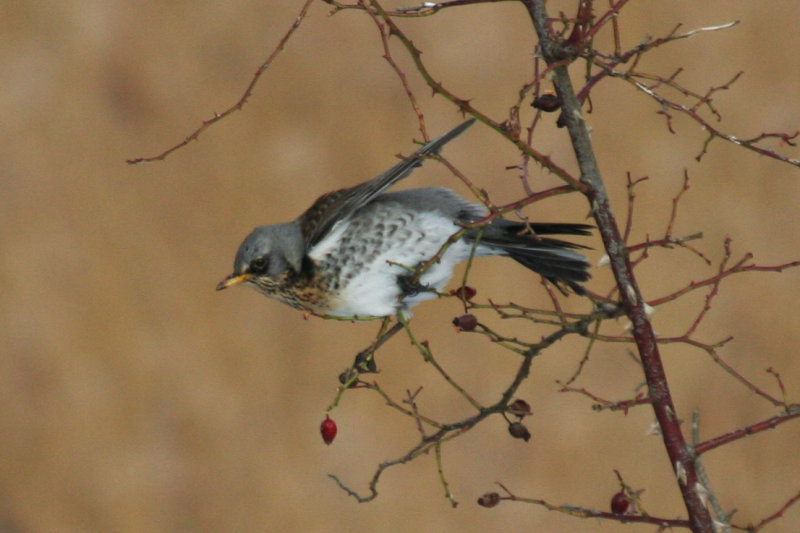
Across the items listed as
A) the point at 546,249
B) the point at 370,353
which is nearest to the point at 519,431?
the point at 370,353

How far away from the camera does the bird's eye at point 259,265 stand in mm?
973

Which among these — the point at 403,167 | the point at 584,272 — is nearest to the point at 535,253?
the point at 584,272

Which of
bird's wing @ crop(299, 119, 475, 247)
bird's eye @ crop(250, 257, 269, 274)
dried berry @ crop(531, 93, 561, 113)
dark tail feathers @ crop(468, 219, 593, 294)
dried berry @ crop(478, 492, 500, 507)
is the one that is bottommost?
dried berry @ crop(478, 492, 500, 507)

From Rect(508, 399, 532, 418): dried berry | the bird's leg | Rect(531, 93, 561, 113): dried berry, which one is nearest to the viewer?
Rect(531, 93, 561, 113): dried berry

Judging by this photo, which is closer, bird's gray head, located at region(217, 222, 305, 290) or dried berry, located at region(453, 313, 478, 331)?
dried berry, located at region(453, 313, 478, 331)

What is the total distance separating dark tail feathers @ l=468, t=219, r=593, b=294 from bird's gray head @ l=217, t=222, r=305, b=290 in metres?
0.21

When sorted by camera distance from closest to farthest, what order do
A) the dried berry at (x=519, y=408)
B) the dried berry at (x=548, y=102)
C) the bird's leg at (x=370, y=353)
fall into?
the dried berry at (x=548, y=102), the dried berry at (x=519, y=408), the bird's leg at (x=370, y=353)

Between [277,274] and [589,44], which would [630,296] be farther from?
[277,274]

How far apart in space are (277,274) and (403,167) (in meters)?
0.20

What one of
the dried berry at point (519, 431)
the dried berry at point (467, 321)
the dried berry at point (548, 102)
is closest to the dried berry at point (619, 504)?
the dried berry at point (519, 431)

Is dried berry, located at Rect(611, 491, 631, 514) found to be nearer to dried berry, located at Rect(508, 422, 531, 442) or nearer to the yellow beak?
dried berry, located at Rect(508, 422, 531, 442)

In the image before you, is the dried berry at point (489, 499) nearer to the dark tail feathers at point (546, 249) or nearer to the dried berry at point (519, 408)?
the dried berry at point (519, 408)

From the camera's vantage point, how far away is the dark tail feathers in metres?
0.98

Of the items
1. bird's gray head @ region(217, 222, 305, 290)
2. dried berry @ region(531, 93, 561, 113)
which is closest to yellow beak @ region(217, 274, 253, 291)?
bird's gray head @ region(217, 222, 305, 290)
